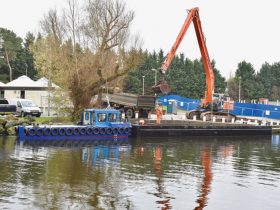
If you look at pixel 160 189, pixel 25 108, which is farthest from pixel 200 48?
pixel 160 189

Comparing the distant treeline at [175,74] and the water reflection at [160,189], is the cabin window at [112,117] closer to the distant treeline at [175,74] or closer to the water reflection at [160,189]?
the water reflection at [160,189]

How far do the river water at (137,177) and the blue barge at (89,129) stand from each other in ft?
6.56

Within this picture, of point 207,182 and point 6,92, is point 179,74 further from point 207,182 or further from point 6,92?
point 207,182

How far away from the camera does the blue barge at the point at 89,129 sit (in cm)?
3950

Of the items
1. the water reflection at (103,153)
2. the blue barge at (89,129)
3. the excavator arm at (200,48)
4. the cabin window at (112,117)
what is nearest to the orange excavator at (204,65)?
the excavator arm at (200,48)

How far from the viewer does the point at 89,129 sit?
41.6 metres

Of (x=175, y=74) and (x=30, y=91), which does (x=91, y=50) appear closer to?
(x=30, y=91)

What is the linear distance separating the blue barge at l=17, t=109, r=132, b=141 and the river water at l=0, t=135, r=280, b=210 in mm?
2001

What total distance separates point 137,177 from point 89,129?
18.7 m

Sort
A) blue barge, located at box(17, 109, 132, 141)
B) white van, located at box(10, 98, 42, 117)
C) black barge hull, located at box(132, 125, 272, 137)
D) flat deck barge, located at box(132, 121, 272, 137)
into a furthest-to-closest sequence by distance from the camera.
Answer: white van, located at box(10, 98, 42, 117) < flat deck barge, located at box(132, 121, 272, 137) < black barge hull, located at box(132, 125, 272, 137) < blue barge, located at box(17, 109, 132, 141)

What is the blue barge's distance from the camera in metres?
39.5

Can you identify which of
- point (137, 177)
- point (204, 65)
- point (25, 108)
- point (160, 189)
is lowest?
point (160, 189)

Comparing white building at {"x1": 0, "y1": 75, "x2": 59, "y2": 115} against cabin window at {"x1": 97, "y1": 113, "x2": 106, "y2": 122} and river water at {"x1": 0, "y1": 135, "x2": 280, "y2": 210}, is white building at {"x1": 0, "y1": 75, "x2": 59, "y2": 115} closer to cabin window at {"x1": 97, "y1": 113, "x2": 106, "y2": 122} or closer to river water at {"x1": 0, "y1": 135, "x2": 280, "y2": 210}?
cabin window at {"x1": 97, "y1": 113, "x2": 106, "y2": 122}

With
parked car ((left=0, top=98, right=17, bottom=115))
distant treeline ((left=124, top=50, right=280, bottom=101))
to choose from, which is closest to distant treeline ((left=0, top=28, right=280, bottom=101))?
distant treeline ((left=124, top=50, right=280, bottom=101))
